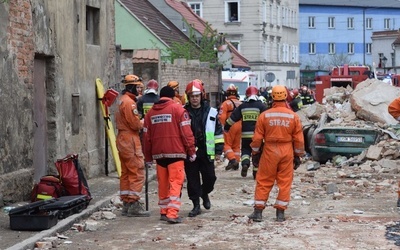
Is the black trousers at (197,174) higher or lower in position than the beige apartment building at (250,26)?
lower

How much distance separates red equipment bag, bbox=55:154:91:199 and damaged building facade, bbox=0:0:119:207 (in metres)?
0.65

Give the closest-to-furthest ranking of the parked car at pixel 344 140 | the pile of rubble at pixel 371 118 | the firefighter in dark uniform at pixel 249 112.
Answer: the firefighter in dark uniform at pixel 249 112 → the pile of rubble at pixel 371 118 → the parked car at pixel 344 140

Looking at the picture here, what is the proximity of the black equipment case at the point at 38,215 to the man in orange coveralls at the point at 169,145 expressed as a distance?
4.28 feet

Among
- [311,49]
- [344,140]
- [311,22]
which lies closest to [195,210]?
[344,140]

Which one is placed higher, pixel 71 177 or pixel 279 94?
pixel 279 94

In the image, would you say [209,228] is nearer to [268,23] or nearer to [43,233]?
[43,233]

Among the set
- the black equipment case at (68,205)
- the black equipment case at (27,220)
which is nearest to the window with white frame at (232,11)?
the black equipment case at (68,205)

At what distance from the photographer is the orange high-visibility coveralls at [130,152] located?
13719 mm

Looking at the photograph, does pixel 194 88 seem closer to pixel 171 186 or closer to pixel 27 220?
pixel 171 186

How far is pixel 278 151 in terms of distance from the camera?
1296 centimetres

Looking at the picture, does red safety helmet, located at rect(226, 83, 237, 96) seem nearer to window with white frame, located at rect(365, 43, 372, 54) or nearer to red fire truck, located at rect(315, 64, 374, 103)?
red fire truck, located at rect(315, 64, 374, 103)

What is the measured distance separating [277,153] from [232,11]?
64.5 m

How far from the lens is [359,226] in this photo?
40.0 ft

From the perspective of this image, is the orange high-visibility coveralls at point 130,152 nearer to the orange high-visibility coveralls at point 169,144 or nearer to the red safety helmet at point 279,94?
the orange high-visibility coveralls at point 169,144
